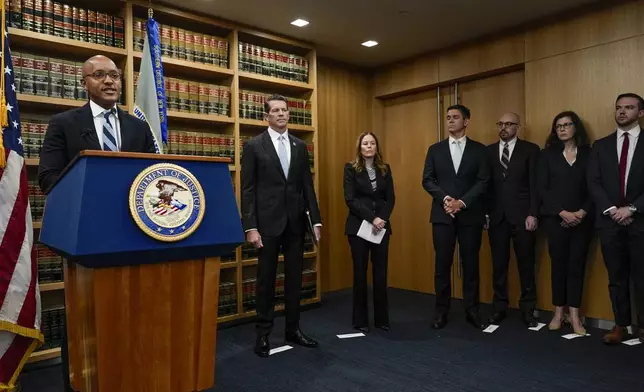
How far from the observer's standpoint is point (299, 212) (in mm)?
2961

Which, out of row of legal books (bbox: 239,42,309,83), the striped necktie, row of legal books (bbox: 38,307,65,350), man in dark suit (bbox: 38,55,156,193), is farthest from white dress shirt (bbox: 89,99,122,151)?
the striped necktie

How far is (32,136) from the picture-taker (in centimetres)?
288

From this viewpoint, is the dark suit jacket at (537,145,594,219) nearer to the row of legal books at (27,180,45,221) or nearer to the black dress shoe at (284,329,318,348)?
the black dress shoe at (284,329,318,348)

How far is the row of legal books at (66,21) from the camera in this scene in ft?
9.27

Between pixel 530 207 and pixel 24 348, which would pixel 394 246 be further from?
pixel 24 348

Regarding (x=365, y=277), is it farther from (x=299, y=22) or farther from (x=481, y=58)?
(x=481, y=58)

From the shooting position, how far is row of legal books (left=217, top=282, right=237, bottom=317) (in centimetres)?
367

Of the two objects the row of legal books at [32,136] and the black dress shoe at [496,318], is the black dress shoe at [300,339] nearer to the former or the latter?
the black dress shoe at [496,318]

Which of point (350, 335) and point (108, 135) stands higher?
point (108, 135)

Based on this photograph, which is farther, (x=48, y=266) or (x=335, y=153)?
(x=335, y=153)

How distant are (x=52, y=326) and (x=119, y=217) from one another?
2.18 metres

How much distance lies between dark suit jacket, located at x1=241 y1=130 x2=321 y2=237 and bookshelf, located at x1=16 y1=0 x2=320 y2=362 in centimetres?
93

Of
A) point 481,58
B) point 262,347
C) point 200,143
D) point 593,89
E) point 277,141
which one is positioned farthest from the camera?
point 481,58

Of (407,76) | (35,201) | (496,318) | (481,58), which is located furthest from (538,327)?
(35,201)
